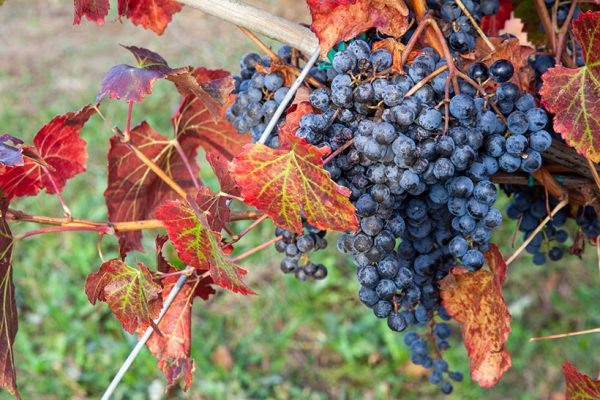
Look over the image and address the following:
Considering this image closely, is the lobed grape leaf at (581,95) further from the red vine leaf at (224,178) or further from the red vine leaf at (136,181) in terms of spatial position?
the red vine leaf at (136,181)

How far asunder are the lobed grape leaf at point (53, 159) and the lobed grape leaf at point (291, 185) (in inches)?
13.1

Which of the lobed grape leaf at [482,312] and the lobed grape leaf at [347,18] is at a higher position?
the lobed grape leaf at [347,18]

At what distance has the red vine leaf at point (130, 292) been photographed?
74cm

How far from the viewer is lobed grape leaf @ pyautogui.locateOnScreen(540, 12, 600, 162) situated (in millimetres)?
692

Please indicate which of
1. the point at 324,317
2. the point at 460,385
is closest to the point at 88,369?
the point at 324,317

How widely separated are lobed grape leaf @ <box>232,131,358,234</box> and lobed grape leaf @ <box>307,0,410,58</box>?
14cm

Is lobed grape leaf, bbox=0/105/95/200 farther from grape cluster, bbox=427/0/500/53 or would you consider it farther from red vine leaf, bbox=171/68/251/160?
grape cluster, bbox=427/0/500/53

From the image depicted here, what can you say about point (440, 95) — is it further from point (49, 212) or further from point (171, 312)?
point (49, 212)

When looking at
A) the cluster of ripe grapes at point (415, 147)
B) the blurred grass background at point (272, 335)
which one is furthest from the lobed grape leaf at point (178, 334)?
the blurred grass background at point (272, 335)

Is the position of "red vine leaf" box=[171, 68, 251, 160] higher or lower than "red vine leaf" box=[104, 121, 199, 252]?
higher

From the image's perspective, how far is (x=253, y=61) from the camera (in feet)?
2.84

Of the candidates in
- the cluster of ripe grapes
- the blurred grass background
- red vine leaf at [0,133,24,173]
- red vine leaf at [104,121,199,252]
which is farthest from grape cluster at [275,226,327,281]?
the blurred grass background

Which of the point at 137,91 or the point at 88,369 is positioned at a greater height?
the point at 137,91

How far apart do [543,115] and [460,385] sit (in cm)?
165
